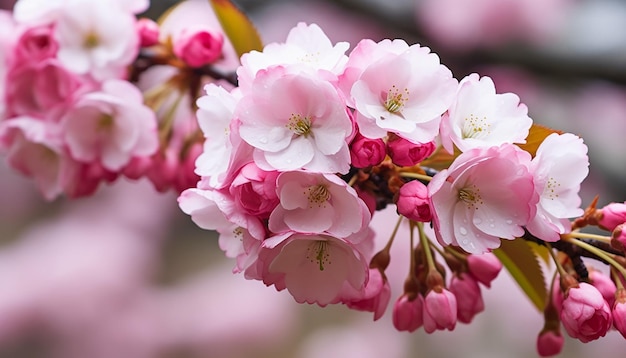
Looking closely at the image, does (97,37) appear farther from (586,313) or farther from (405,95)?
(586,313)

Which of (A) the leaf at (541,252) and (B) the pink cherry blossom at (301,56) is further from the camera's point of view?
(A) the leaf at (541,252)

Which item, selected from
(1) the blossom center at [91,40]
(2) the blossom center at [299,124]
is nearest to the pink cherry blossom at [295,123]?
(2) the blossom center at [299,124]

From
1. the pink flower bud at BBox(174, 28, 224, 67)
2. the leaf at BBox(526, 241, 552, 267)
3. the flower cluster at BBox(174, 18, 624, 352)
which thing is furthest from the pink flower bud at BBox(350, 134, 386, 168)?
the pink flower bud at BBox(174, 28, 224, 67)

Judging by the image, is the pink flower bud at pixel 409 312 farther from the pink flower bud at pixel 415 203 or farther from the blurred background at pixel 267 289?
the blurred background at pixel 267 289

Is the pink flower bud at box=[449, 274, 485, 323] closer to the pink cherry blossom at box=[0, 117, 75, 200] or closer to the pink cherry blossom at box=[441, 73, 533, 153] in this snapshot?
the pink cherry blossom at box=[441, 73, 533, 153]

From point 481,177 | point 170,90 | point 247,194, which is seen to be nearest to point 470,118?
point 481,177

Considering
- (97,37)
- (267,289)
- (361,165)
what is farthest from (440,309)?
(267,289)
